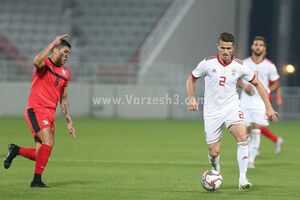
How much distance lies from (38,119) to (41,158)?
55cm

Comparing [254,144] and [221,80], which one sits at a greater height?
[221,80]

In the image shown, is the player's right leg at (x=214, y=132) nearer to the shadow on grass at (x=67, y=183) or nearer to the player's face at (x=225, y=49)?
the player's face at (x=225, y=49)

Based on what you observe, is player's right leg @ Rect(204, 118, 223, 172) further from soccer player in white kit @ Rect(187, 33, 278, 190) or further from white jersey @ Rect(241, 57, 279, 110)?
white jersey @ Rect(241, 57, 279, 110)

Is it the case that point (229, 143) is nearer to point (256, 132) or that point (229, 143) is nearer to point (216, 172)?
point (256, 132)

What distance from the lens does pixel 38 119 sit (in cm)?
1184

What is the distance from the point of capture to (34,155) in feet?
39.9

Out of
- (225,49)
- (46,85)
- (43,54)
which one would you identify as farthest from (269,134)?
(43,54)

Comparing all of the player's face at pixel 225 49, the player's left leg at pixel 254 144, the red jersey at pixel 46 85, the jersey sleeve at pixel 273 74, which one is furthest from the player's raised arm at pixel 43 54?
the jersey sleeve at pixel 273 74

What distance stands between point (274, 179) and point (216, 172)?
6.44 feet

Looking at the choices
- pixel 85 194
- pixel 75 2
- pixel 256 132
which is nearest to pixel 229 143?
pixel 256 132

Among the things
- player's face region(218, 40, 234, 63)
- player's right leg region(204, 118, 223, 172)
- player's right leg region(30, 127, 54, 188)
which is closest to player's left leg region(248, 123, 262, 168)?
player's right leg region(204, 118, 223, 172)

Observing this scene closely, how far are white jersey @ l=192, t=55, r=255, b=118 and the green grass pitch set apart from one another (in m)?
1.11

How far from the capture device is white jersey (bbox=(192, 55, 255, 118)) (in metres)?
12.1

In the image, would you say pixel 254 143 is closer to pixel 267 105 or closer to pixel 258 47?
pixel 258 47
